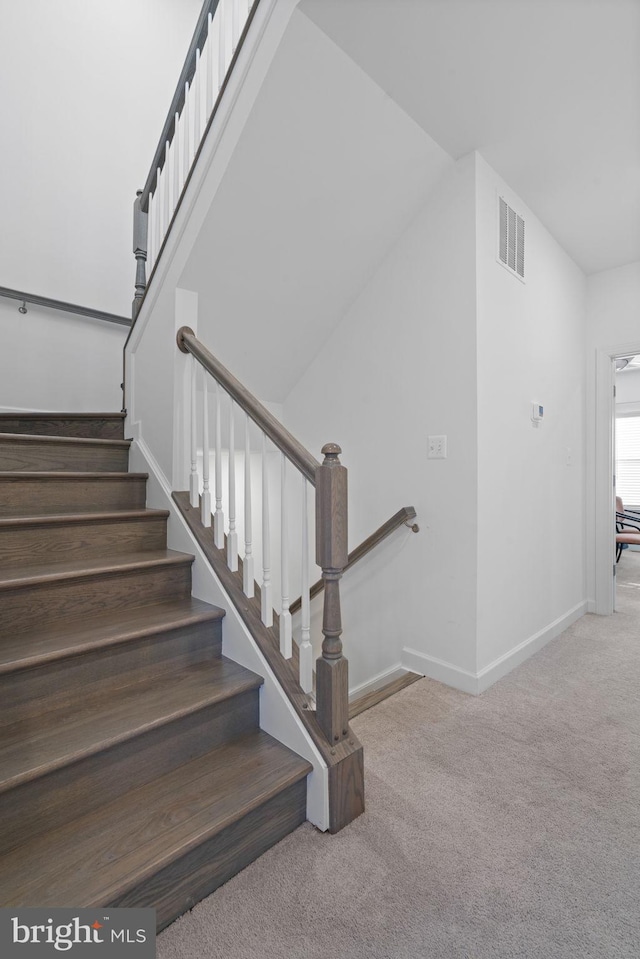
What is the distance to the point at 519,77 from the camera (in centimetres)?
184

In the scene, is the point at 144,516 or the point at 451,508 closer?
the point at 144,516

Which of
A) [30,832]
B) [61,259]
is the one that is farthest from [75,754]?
[61,259]

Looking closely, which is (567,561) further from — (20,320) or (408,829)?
(20,320)

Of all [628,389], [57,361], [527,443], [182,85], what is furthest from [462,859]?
[628,389]

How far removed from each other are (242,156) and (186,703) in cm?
203

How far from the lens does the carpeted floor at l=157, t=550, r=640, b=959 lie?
1040 millimetres

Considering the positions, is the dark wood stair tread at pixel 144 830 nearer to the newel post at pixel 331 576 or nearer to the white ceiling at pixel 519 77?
the newel post at pixel 331 576

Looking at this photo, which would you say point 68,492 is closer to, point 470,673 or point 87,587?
point 87,587

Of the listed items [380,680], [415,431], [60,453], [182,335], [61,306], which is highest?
[61,306]

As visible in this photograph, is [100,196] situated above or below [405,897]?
above

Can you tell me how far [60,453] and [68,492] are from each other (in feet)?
0.99

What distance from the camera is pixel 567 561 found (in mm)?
3195

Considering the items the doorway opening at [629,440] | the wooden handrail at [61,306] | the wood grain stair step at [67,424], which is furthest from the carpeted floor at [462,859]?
the doorway opening at [629,440]

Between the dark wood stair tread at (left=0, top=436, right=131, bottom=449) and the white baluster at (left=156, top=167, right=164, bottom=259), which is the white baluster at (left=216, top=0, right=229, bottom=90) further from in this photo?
the dark wood stair tread at (left=0, top=436, right=131, bottom=449)
